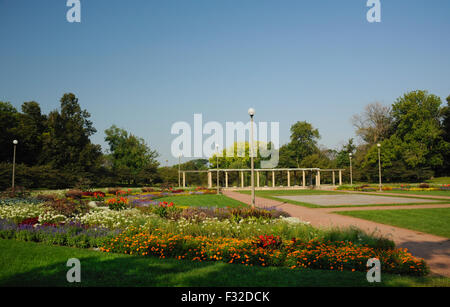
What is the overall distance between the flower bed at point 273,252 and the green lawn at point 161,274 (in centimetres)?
36

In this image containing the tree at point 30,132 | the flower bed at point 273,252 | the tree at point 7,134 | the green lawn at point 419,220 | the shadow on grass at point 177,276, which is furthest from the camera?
the tree at point 30,132

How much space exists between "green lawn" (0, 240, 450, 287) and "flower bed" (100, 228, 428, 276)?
0.36 m

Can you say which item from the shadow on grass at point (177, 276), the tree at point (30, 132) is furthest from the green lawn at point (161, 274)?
the tree at point (30, 132)

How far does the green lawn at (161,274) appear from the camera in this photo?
4344 millimetres

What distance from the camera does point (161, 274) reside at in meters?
4.71

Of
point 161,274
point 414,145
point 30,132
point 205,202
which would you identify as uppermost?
point 30,132

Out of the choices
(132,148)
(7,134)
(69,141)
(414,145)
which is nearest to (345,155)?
(414,145)

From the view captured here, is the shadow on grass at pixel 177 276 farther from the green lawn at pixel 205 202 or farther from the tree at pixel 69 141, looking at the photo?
the tree at pixel 69 141

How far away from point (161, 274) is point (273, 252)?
235 cm

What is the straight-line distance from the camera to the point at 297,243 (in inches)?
249

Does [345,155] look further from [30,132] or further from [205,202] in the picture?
[30,132]

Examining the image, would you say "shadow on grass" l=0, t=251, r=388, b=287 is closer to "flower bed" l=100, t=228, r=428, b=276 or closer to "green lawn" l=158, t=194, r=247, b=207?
"flower bed" l=100, t=228, r=428, b=276

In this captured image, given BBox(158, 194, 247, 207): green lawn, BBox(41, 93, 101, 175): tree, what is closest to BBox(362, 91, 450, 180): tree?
BBox(158, 194, 247, 207): green lawn

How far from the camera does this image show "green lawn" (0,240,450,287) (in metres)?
4.34
